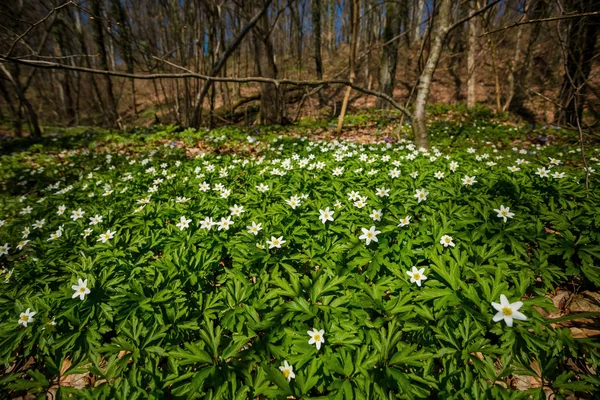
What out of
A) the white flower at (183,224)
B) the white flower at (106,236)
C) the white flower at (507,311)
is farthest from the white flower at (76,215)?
the white flower at (507,311)

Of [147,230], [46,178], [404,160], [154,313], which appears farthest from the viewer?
[46,178]

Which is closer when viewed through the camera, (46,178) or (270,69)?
(46,178)

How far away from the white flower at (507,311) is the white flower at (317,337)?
97 cm

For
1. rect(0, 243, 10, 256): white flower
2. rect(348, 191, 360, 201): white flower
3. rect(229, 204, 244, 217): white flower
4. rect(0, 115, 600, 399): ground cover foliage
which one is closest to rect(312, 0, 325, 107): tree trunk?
rect(0, 115, 600, 399): ground cover foliage

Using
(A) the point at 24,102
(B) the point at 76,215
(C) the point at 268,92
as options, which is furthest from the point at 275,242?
(A) the point at 24,102

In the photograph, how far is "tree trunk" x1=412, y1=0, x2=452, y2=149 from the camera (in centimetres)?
491

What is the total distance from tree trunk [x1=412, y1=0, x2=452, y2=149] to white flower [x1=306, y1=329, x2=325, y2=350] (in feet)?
15.5

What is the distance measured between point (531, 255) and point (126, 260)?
3585mm

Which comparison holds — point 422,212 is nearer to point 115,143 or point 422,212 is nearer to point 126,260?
point 126,260

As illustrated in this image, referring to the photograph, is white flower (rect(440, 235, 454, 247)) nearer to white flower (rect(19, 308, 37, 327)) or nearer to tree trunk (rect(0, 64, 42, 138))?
white flower (rect(19, 308, 37, 327))

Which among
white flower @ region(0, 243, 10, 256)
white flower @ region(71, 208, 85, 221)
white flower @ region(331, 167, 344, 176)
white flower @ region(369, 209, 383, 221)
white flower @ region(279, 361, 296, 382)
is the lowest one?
white flower @ region(279, 361, 296, 382)

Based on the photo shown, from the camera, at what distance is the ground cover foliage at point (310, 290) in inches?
57.1

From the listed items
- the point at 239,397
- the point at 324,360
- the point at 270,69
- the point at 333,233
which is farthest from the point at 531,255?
the point at 270,69

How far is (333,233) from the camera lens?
251 centimetres
